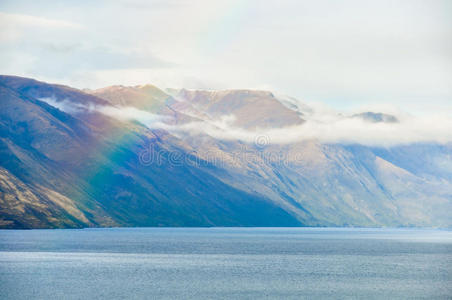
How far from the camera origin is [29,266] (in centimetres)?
14012

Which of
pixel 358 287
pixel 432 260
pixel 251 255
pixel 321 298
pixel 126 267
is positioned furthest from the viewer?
pixel 251 255

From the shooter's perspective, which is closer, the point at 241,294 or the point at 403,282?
the point at 241,294

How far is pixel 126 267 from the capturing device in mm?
144000

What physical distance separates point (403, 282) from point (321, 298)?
27.5 metres

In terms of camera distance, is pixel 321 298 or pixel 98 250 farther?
pixel 98 250

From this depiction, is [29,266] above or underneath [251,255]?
above

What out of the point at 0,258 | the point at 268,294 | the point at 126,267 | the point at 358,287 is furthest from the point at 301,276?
the point at 0,258

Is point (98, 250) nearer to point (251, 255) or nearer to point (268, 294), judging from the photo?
point (251, 255)

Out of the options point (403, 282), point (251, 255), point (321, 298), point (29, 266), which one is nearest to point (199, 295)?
point (321, 298)

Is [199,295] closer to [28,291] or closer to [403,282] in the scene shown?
[28,291]

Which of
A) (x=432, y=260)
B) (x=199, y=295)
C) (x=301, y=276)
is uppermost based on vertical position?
(x=199, y=295)

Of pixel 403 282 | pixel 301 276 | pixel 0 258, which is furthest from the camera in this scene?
pixel 0 258

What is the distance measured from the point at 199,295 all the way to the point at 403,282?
4211cm

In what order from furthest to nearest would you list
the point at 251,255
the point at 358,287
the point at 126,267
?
1. the point at 251,255
2. the point at 126,267
3. the point at 358,287
